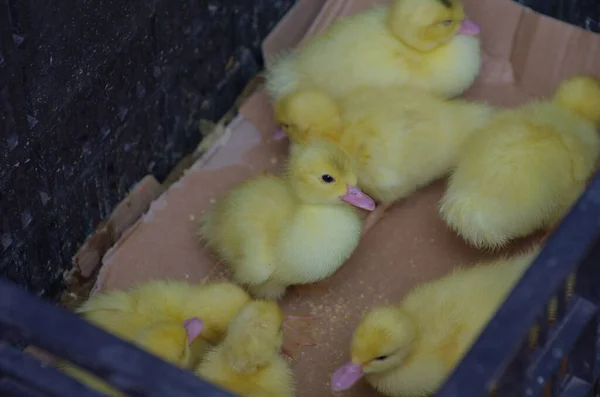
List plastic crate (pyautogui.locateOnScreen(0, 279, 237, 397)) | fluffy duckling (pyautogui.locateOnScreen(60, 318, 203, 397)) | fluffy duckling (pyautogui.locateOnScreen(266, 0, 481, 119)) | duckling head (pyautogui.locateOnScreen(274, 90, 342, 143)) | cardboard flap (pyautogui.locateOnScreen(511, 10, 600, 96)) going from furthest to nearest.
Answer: cardboard flap (pyautogui.locateOnScreen(511, 10, 600, 96)) < fluffy duckling (pyautogui.locateOnScreen(266, 0, 481, 119)) < duckling head (pyautogui.locateOnScreen(274, 90, 342, 143)) < fluffy duckling (pyautogui.locateOnScreen(60, 318, 203, 397)) < plastic crate (pyautogui.locateOnScreen(0, 279, 237, 397))

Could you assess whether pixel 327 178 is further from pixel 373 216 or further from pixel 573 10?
pixel 573 10

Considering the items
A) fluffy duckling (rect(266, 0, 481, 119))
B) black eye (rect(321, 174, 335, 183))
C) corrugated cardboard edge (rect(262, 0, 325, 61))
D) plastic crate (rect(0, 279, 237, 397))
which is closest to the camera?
plastic crate (rect(0, 279, 237, 397))

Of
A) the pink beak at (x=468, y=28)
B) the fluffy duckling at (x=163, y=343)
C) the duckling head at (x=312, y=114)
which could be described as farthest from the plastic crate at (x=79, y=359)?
the pink beak at (x=468, y=28)

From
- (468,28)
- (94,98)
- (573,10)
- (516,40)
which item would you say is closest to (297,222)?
(94,98)

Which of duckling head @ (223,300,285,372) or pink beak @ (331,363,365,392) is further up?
duckling head @ (223,300,285,372)

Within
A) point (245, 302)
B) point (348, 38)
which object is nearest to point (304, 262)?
point (245, 302)

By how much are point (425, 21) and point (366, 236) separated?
16.9 inches

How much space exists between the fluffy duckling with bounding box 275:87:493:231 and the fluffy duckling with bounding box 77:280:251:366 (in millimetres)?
342

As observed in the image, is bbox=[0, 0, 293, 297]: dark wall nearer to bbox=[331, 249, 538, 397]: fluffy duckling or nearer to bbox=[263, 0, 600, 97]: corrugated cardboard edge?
bbox=[263, 0, 600, 97]: corrugated cardboard edge

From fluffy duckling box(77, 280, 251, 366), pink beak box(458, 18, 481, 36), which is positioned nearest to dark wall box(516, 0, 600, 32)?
pink beak box(458, 18, 481, 36)

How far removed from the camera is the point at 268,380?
64.3 inches

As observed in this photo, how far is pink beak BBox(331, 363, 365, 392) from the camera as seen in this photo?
1.65 m

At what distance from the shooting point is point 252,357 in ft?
5.22

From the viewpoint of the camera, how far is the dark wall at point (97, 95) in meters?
1.71
